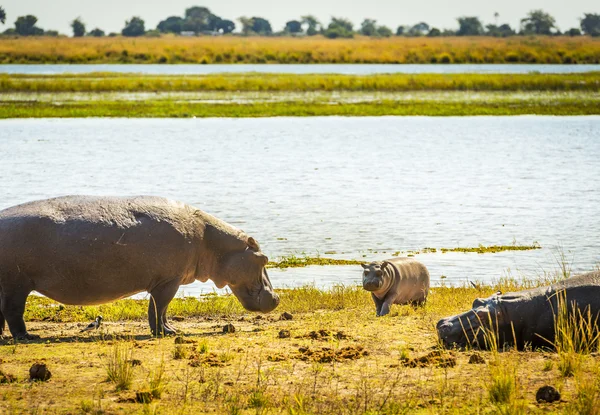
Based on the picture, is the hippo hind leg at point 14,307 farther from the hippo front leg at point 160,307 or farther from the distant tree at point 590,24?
the distant tree at point 590,24

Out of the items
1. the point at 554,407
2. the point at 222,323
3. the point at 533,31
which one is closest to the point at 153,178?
the point at 222,323

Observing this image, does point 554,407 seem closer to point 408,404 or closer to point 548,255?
point 408,404

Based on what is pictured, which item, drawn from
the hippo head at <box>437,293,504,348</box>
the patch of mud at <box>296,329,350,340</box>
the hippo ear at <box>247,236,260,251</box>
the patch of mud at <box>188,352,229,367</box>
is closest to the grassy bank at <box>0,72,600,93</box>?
the hippo ear at <box>247,236,260,251</box>

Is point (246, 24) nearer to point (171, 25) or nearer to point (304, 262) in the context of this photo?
point (171, 25)

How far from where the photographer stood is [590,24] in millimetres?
170250

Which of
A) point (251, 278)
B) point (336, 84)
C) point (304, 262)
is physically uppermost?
point (251, 278)

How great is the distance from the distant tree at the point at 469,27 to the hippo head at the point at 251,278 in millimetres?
159829

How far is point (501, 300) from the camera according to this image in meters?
9.04

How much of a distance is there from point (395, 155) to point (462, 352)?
27110 millimetres

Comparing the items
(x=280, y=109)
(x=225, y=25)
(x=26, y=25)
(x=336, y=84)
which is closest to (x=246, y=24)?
(x=225, y=25)

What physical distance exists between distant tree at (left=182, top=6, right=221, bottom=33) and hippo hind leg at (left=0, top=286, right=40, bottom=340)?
17234 cm

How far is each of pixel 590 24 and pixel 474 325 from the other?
6725 inches

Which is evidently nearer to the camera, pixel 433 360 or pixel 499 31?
pixel 433 360

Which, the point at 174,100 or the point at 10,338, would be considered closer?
the point at 10,338
